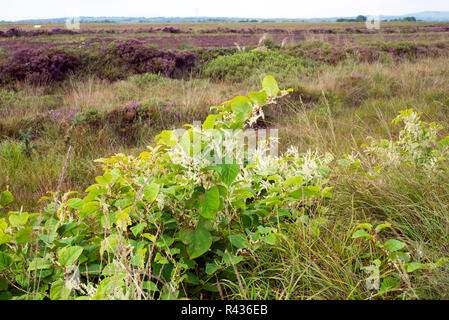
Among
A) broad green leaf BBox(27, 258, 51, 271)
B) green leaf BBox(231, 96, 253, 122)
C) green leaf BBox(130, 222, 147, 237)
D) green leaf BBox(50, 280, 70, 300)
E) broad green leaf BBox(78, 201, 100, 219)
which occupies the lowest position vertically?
green leaf BBox(50, 280, 70, 300)

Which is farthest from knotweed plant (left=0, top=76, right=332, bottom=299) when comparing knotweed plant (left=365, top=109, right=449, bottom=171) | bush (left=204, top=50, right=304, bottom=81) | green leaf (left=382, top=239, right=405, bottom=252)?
bush (left=204, top=50, right=304, bottom=81)

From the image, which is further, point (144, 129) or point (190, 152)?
point (144, 129)

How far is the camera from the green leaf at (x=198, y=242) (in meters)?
1.61

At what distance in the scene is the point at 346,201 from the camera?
2604 millimetres

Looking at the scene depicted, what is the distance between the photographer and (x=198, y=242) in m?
1.62

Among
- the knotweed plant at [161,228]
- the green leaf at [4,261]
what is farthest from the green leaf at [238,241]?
the green leaf at [4,261]

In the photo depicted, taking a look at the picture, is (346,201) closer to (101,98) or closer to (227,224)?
(227,224)

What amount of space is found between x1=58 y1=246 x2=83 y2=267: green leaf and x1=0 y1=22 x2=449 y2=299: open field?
7 cm

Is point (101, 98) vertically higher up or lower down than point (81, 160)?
higher up

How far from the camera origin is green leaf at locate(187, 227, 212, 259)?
1605mm

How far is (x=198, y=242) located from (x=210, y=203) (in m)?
0.23

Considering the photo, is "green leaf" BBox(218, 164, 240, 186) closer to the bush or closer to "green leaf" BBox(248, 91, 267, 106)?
"green leaf" BBox(248, 91, 267, 106)
